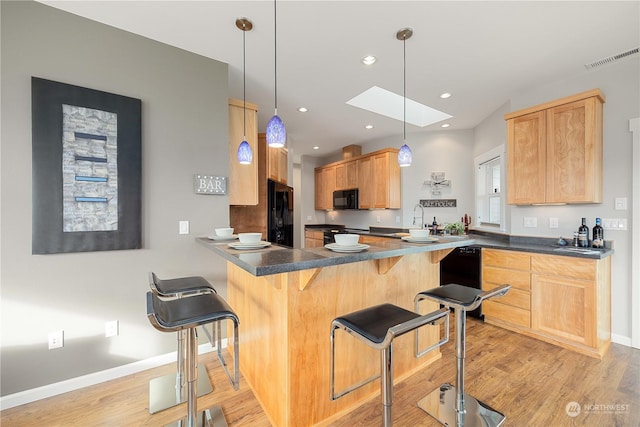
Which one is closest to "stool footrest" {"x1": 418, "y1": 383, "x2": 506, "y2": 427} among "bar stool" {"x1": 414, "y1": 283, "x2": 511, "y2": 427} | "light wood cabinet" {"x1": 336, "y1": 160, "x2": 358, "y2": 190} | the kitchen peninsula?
"bar stool" {"x1": 414, "y1": 283, "x2": 511, "y2": 427}

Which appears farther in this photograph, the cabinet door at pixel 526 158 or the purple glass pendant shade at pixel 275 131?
the cabinet door at pixel 526 158

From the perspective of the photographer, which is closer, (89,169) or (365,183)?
(89,169)

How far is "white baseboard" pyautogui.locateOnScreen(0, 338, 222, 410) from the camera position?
175 centimetres

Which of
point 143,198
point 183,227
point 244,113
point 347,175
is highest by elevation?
point 244,113

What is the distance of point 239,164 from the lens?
9.14ft

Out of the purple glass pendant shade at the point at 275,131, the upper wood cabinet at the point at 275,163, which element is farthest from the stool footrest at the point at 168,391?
the upper wood cabinet at the point at 275,163

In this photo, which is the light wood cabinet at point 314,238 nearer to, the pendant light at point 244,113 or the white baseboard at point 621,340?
the pendant light at point 244,113

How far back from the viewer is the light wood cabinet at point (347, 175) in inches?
217

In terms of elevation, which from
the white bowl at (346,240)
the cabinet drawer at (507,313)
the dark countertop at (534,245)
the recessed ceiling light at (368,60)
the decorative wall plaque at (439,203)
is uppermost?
the recessed ceiling light at (368,60)

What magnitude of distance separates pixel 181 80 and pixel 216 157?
707 mm

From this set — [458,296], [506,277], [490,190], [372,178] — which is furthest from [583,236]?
[372,178]

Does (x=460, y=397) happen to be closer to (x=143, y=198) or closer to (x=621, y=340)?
(x=621, y=340)

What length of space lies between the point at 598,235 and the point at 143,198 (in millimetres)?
4178

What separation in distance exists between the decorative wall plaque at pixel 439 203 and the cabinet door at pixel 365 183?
3.14ft
